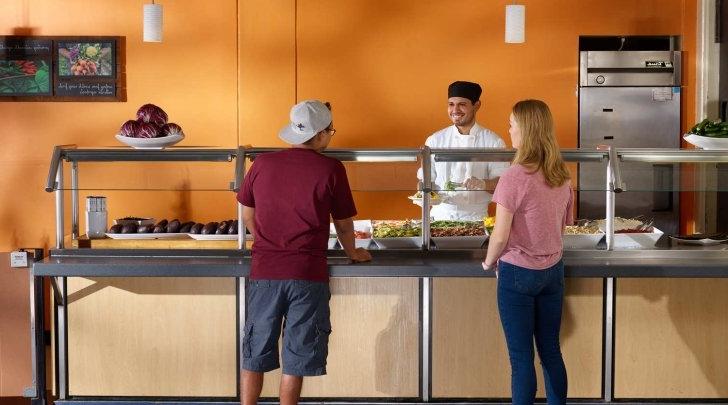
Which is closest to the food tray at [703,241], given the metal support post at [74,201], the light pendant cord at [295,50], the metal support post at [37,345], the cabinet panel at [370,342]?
the cabinet panel at [370,342]

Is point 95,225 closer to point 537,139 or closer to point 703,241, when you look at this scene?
point 537,139

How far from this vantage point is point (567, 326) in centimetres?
448

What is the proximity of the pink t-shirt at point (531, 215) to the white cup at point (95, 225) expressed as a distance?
2.05 metres

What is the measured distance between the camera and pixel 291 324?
4059 mm

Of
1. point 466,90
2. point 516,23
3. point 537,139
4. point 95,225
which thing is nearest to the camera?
point 537,139

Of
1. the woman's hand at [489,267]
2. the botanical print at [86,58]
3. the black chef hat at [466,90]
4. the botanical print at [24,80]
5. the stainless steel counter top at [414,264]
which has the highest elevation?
the botanical print at [86,58]

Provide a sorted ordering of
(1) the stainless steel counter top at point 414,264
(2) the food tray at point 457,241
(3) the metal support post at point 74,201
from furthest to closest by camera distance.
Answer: (2) the food tray at point 457,241 → (3) the metal support post at point 74,201 → (1) the stainless steel counter top at point 414,264

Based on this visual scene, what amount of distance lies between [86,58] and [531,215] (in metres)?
4.57

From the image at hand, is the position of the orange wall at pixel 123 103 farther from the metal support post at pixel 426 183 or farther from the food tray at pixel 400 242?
the metal support post at pixel 426 183

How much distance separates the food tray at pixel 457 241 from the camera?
4.74 m

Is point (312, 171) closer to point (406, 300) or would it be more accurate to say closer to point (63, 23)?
point (406, 300)

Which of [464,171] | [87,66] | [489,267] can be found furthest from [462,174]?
[87,66]

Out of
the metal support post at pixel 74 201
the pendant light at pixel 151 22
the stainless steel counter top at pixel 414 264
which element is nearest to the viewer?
the stainless steel counter top at pixel 414 264

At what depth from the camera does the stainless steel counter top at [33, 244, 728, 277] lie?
4379mm
